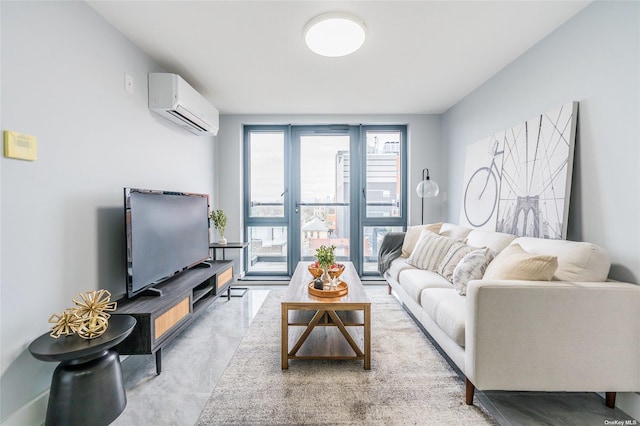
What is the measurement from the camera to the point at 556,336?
1.45 m

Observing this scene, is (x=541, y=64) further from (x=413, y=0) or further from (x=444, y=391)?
(x=444, y=391)

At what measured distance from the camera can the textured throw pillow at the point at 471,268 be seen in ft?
6.78

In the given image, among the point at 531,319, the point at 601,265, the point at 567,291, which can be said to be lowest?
the point at 531,319

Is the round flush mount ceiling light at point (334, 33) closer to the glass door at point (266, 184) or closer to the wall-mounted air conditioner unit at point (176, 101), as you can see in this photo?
the wall-mounted air conditioner unit at point (176, 101)

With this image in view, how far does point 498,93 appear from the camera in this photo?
2.75 meters

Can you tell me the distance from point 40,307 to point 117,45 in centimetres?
187

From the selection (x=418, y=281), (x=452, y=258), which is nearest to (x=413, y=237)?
(x=452, y=258)

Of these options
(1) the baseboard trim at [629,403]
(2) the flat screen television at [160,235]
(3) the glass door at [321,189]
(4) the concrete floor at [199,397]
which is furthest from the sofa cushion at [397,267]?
(2) the flat screen television at [160,235]

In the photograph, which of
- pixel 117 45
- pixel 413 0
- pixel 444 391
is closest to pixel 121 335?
pixel 444 391

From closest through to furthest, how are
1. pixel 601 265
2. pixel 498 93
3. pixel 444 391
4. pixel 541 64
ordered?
pixel 601 265
pixel 444 391
pixel 541 64
pixel 498 93

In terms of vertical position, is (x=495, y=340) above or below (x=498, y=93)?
below

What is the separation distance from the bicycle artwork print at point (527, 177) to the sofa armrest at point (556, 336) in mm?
657

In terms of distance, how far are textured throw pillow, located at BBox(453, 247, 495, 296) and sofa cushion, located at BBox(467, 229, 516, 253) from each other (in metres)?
0.16

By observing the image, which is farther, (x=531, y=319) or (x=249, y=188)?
(x=249, y=188)
